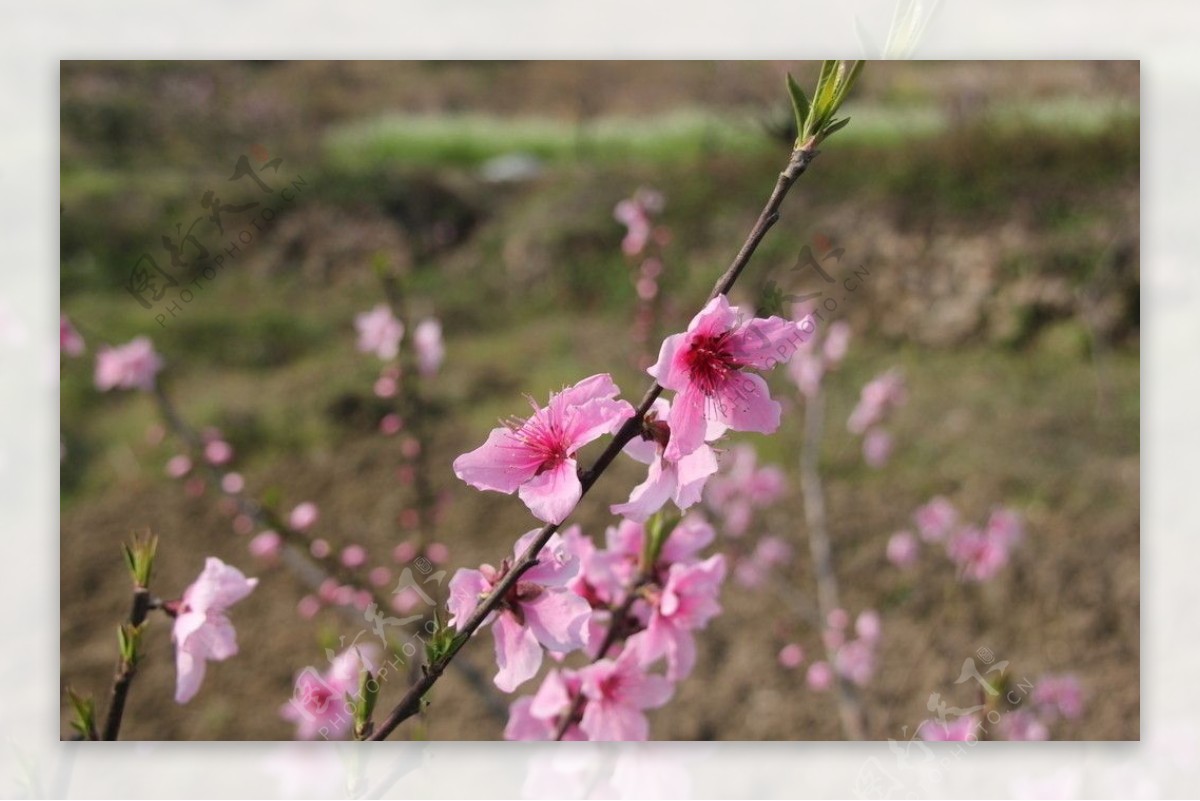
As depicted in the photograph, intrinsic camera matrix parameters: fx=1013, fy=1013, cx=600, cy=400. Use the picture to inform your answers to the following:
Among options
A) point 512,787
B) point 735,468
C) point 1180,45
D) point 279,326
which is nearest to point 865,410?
point 735,468

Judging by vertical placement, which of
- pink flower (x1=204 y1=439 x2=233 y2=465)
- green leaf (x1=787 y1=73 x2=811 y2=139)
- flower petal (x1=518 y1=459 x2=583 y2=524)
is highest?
green leaf (x1=787 y1=73 x2=811 y2=139)

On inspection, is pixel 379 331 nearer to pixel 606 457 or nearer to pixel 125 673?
pixel 125 673

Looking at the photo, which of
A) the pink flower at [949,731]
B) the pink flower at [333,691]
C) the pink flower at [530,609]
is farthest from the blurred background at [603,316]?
the pink flower at [530,609]

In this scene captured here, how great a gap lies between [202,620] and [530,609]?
0.27 metres

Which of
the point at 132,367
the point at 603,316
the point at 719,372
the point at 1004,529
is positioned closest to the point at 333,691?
the point at 719,372

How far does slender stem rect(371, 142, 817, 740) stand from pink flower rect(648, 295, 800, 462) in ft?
0.05

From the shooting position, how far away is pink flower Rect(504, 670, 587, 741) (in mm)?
884

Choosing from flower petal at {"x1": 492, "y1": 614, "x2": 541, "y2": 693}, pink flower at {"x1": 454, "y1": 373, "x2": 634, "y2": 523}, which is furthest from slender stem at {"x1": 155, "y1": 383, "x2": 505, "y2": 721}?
pink flower at {"x1": 454, "y1": 373, "x2": 634, "y2": 523}

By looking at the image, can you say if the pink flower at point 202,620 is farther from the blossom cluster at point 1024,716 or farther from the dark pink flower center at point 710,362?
the blossom cluster at point 1024,716

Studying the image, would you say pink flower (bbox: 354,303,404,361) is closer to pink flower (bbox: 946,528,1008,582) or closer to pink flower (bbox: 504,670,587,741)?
pink flower (bbox: 504,670,587,741)

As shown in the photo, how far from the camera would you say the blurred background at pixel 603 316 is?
2.04m

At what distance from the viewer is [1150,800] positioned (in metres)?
1.38

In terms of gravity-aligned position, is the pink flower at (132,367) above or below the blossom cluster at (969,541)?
above

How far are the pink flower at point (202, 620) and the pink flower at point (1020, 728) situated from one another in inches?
46.4
